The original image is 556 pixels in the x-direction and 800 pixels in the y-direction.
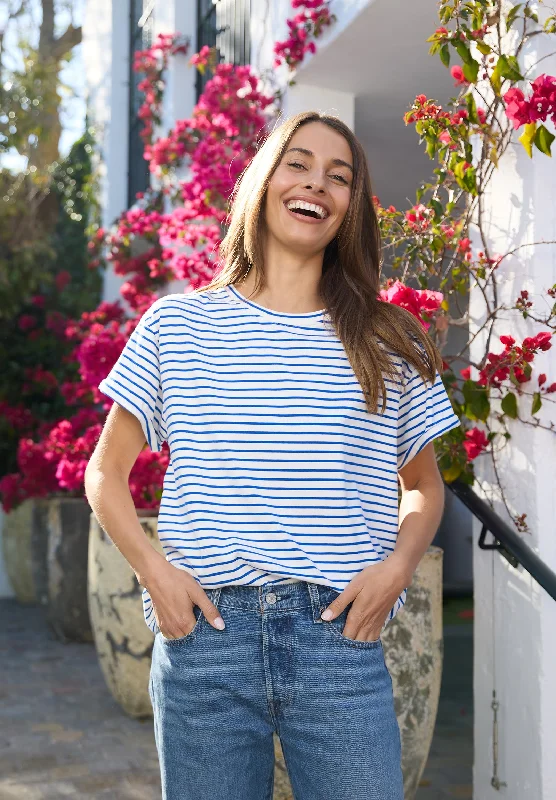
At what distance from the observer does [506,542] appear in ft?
9.32

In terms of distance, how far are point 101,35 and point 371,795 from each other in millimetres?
9022

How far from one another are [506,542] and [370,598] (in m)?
1.29

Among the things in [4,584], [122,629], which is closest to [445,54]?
[122,629]

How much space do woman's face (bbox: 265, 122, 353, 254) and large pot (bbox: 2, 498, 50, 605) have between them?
5.93 m

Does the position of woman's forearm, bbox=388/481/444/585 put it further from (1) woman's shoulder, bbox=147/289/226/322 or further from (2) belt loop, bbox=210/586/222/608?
(1) woman's shoulder, bbox=147/289/226/322

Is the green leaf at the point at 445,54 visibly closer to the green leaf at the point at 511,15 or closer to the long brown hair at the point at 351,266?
the green leaf at the point at 511,15

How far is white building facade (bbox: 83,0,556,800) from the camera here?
9.18 feet

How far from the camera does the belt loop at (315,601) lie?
1.63 meters

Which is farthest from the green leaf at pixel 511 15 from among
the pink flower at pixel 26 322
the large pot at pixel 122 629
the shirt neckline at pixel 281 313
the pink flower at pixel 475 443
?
the pink flower at pixel 26 322

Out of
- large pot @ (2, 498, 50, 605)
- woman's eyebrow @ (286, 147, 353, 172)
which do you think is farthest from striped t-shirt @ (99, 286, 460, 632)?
large pot @ (2, 498, 50, 605)

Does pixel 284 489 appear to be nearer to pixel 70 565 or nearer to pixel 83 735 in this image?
pixel 83 735

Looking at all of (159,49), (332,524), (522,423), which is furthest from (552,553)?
(159,49)

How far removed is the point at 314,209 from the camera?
192cm

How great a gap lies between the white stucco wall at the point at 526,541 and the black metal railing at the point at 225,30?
129 inches
